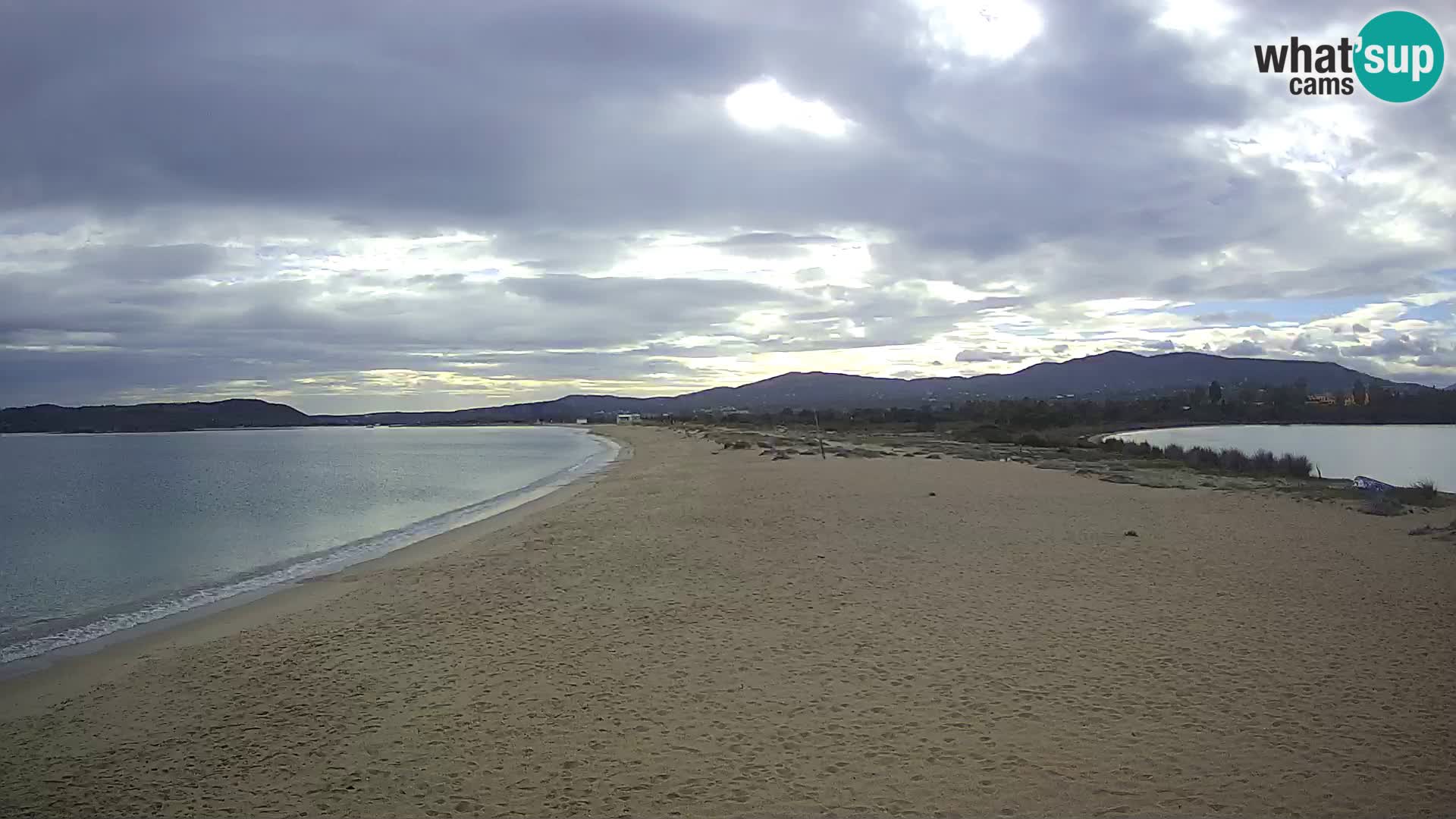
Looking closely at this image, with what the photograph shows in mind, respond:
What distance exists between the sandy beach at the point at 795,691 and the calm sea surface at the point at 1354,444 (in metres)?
27.6

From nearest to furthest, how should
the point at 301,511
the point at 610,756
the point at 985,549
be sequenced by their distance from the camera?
the point at 610,756 → the point at 985,549 → the point at 301,511

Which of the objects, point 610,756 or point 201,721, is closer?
point 610,756

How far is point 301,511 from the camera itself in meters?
24.0

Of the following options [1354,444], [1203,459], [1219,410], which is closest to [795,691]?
[1203,459]

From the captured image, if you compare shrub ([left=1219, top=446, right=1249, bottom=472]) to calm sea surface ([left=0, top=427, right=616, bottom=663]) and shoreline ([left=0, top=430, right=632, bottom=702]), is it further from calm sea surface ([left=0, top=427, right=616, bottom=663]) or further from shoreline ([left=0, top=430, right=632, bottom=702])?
shoreline ([left=0, top=430, right=632, bottom=702])

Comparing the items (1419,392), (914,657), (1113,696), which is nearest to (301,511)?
(914,657)

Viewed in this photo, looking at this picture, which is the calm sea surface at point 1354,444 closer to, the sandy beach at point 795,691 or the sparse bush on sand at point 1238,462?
the sparse bush on sand at point 1238,462

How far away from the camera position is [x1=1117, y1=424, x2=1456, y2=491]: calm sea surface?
35.9 m

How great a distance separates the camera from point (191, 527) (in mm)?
20797

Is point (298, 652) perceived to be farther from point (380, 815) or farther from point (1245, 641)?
point (1245, 641)

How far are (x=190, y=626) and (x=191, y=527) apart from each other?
479 inches

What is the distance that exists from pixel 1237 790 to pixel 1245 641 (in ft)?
11.2

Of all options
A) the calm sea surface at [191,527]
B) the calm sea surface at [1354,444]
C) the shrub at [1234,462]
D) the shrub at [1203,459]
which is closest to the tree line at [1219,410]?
the calm sea surface at [1354,444]

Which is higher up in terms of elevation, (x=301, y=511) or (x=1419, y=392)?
(x=1419, y=392)
